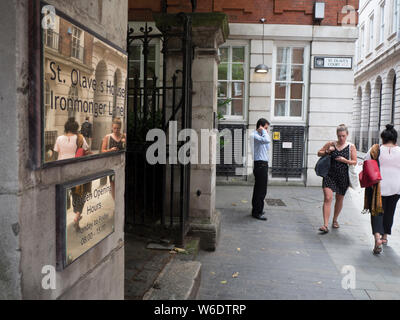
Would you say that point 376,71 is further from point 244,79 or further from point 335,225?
point 335,225

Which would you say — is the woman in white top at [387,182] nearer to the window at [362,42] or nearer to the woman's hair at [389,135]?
the woman's hair at [389,135]

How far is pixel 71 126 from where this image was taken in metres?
1.62

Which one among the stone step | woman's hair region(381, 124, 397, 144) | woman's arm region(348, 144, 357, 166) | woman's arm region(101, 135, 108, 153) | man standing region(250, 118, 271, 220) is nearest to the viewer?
woman's arm region(101, 135, 108, 153)

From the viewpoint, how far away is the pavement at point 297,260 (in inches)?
158

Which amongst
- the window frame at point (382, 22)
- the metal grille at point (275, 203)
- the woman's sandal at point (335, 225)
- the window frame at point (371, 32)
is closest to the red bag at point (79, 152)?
the woman's sandal at point (335, 225)

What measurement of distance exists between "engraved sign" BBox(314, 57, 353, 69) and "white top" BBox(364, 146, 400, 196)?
646 cm

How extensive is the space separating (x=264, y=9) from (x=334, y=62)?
282 cm

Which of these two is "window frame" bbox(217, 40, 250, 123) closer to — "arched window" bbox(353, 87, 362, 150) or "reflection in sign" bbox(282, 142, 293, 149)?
"reflection in sign" bbox(282, 142, 293, 149)

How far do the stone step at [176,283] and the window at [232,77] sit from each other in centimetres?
828

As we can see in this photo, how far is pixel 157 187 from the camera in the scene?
550 centimetres

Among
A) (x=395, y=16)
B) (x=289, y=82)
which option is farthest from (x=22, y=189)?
(x=395, y=16)

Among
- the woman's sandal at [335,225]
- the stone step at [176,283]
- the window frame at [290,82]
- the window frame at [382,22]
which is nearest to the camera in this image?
the stone step at [176,283]

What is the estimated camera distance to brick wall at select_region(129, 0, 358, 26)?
11.3 meters

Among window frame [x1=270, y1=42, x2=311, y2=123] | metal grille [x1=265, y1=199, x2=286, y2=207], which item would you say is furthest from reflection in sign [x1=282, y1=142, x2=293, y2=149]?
metal grille [x1=265, y1=199, x2=286, y2=207]
